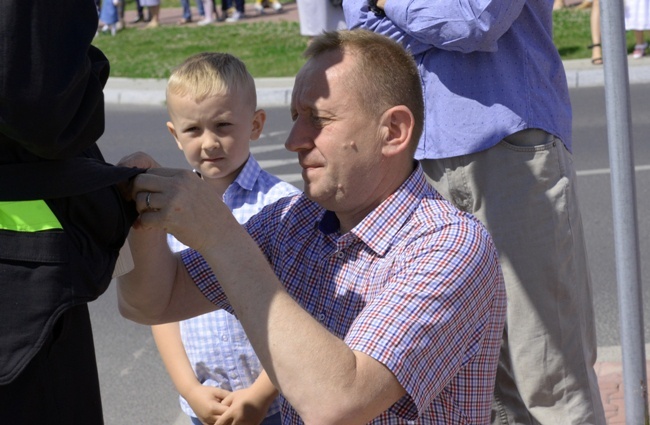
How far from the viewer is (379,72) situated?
227 centimetres

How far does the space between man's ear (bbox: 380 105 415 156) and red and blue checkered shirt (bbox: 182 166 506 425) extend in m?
0.09

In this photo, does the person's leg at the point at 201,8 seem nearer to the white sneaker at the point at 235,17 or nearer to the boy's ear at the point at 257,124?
the white sneaker at the point at 235,17

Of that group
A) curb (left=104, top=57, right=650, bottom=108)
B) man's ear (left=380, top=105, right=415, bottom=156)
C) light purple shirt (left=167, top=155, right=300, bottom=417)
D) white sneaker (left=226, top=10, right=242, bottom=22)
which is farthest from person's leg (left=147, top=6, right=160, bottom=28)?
man's ear (left=380, top=105, right=415, bottom=156)

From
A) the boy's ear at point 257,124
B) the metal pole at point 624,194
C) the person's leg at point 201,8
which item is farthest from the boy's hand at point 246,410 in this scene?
the person's leg at point 201,8

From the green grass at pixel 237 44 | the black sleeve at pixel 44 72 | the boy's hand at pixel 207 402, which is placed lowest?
the green grass at pixel 237 44

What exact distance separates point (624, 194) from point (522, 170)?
0.35m

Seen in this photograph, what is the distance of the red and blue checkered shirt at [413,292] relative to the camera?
2012 millimetres

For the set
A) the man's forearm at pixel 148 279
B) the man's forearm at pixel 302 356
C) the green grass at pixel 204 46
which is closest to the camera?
the man's forearm at pixel 302 356

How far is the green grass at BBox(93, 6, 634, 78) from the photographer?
13453 millimetres

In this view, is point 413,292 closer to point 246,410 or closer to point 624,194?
point 246,410

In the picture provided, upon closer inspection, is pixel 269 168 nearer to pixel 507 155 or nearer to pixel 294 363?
pixel 507 155

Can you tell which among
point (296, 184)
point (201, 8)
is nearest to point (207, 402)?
point (296, 184)

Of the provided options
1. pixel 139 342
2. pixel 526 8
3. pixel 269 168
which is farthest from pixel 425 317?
pixel 269 168

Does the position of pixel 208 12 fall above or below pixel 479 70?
below
